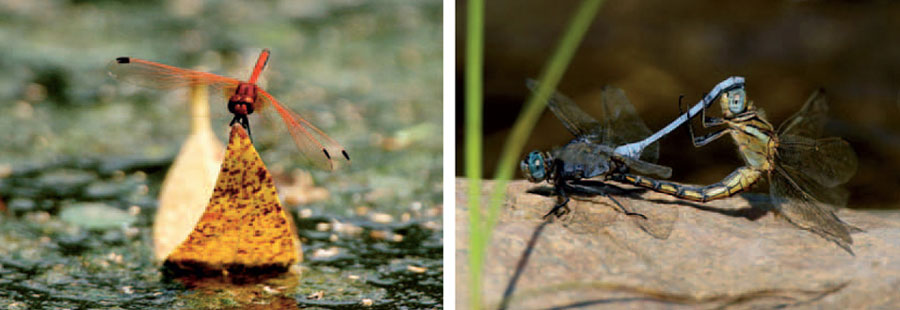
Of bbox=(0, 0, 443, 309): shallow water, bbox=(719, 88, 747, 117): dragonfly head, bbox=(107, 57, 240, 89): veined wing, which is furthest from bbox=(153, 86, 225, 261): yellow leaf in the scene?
bbox=(719, 88, 747, 117): dragonfly head

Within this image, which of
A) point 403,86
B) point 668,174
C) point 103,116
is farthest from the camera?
point 403,86

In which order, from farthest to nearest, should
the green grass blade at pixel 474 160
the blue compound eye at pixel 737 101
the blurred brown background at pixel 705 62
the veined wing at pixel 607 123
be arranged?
the blurred brown background at pixel 705 62 → the veined wing at pixel 607 123 → the blue compound eye at pixel 737 101 → the green grass blade at pixel 474 160

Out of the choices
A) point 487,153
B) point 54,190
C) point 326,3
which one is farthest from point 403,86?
point 54,190

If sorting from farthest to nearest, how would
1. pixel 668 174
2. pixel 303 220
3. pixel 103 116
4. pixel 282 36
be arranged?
1. pixel 282 36
2. pixel 103 116
3. pixel 303 220
4. pixel 668 174

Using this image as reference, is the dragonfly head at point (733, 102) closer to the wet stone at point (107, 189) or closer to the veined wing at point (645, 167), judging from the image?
the veined wing at point (645, 167)

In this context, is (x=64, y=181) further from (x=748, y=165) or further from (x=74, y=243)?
(x=748, y=165)

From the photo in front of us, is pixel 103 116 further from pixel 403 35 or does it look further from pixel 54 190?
pixel 403 35

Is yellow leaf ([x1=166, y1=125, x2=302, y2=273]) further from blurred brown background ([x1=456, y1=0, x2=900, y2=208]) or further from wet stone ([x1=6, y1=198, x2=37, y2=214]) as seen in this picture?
blurred brown background ([x1=456, y1=0, x2=900, y2=208])

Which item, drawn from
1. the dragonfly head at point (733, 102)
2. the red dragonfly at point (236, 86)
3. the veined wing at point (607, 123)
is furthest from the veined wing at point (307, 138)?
the dragonfly head at point (733, 102)
